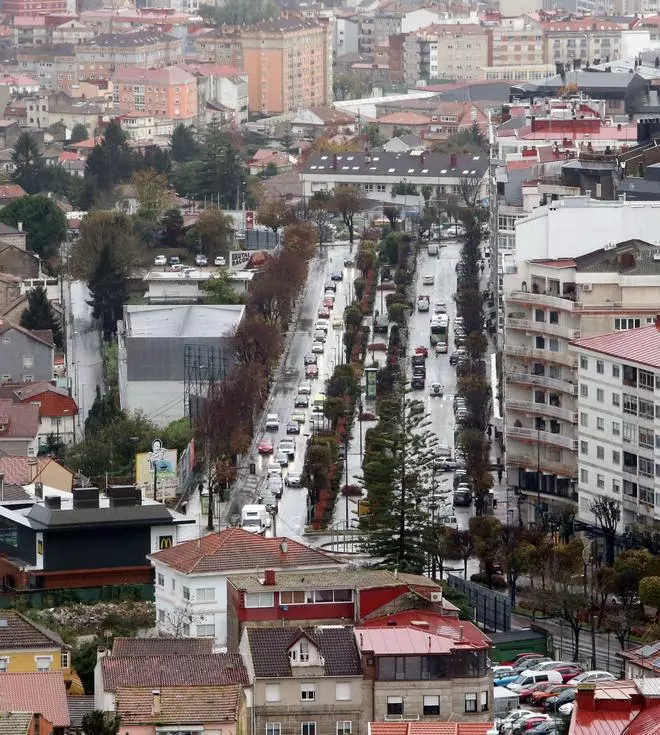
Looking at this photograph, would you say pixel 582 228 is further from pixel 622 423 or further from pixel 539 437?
pixel 622 423

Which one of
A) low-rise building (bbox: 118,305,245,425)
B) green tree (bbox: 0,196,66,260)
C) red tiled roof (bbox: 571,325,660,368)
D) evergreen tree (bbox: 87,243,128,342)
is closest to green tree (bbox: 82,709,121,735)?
red tiled roof (bbox: 571,325,660,368)

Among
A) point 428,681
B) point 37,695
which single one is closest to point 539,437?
point 428,681

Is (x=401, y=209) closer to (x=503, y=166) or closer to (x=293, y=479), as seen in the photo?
(x=503, y=166)

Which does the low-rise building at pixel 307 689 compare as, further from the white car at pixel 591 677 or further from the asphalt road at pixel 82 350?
the asphalt road at pixel 82 350

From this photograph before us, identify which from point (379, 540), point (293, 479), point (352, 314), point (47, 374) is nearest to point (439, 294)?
point (352, 314)

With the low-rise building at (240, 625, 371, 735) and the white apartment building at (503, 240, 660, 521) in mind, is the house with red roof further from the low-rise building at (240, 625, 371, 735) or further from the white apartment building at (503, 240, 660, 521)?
the white apartment building at (503, 240, 660, 521)

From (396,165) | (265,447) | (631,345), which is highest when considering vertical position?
(631,345)
